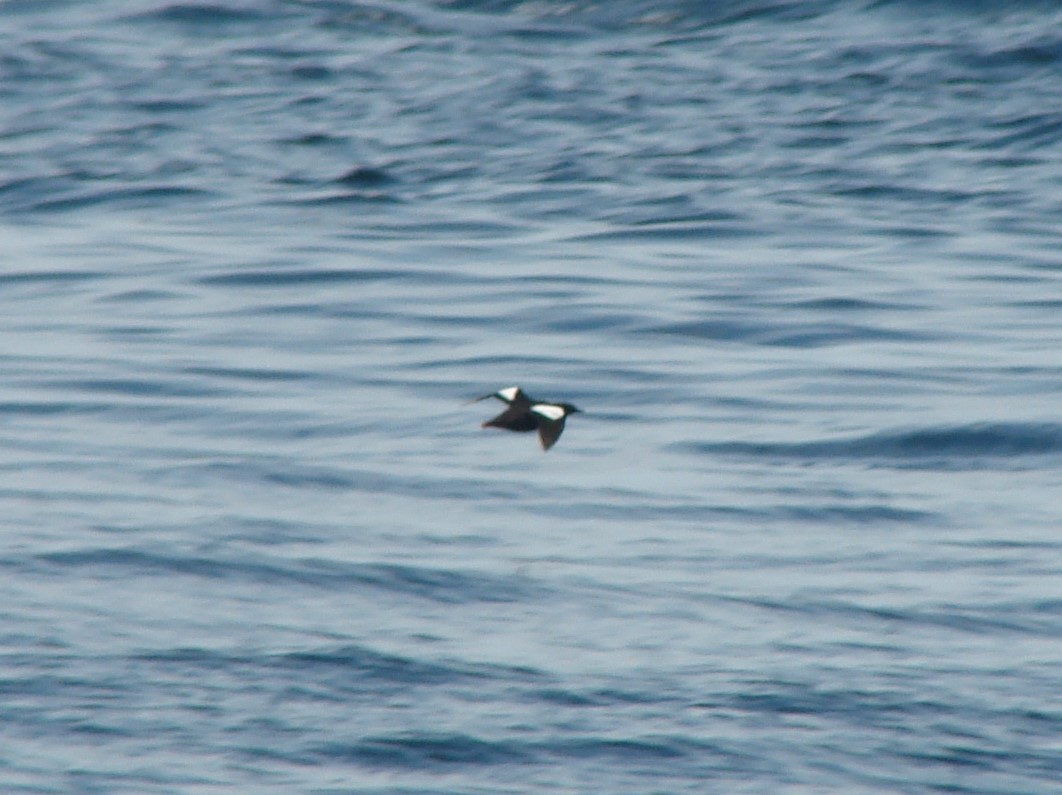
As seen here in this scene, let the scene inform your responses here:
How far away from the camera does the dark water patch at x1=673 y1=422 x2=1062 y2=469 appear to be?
1252cm

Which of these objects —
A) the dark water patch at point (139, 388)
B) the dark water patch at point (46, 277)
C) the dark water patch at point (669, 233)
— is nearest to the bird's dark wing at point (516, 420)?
the dark water patch at point (139, 388)

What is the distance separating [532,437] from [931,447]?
275 cm

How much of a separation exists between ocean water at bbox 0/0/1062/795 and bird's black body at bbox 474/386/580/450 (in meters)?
0.79

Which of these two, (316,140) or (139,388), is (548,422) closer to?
(139,388)

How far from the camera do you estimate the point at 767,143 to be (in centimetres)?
2422

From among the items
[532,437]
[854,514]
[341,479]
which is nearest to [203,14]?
[532,437]

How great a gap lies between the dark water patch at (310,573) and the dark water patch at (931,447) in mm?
3010

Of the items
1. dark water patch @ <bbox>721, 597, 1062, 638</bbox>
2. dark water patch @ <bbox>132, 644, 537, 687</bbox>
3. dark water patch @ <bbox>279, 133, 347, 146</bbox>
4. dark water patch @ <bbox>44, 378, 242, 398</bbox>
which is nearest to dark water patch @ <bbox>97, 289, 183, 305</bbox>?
dark water patch @ <bbox>44, 378, 242, 398</bbox>

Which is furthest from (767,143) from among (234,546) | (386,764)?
(386,764)

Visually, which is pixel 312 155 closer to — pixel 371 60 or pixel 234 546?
pixel 371 60

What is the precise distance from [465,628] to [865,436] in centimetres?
442

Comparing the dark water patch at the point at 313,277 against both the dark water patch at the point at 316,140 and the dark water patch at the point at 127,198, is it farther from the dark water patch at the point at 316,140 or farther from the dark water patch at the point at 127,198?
the dark water patch at the point at 316,140

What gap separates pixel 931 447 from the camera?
42.1 ft

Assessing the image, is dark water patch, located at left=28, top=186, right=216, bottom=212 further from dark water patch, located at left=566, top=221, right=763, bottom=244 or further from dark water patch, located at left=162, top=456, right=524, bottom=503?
dark water patch, located at left=162, top=456, right=524, bottom=503
